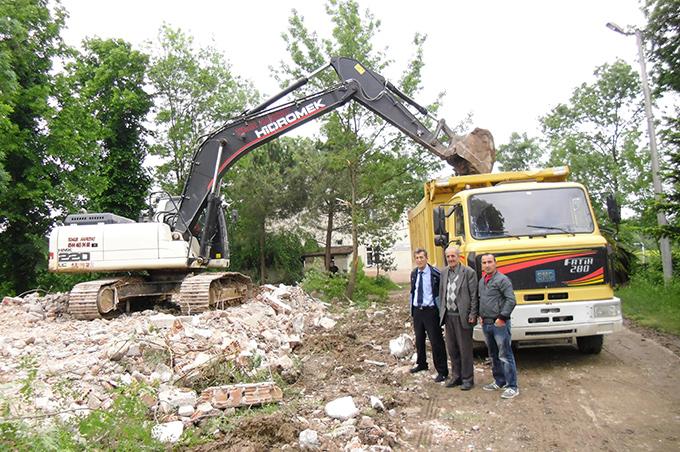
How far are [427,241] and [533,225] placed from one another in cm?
345

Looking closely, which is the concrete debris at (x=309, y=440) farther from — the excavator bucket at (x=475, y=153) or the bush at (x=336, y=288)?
the bush at (x=336, y=288)

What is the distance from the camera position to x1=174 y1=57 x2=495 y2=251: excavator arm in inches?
498

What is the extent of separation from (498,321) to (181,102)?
26013 millimetres

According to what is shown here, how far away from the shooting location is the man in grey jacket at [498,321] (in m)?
6.61

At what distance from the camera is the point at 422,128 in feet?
41.0

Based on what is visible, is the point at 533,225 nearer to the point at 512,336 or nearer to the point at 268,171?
the point at 512,336

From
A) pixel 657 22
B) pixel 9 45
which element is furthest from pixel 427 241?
pixel 9 45

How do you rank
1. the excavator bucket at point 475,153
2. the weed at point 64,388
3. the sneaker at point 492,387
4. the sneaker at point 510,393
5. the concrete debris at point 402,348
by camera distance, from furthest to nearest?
the excavator bucket at point 475,153 < the concrete debris at point 402,348 < the sneaker at point 492,387 < the sneaker at point 510,393 < the weed at point 64,388

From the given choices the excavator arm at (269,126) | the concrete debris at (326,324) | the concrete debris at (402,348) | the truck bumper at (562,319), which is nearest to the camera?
the truck bumper at (562,319)

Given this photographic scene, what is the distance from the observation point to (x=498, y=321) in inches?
261

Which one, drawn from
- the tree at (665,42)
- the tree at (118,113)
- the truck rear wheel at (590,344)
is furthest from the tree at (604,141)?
the tree at (118,113)

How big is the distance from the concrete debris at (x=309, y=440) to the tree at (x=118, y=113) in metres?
21.1

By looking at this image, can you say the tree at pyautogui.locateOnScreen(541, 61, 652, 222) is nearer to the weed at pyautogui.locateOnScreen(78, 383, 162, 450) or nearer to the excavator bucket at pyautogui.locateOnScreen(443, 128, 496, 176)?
the excavator bucket at pyautogui.locateOnScreen(443, 128, 496, 176)

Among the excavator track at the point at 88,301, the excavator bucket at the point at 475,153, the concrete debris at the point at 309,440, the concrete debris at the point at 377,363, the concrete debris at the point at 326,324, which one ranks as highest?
the excavator bucket at the point at 475,153
